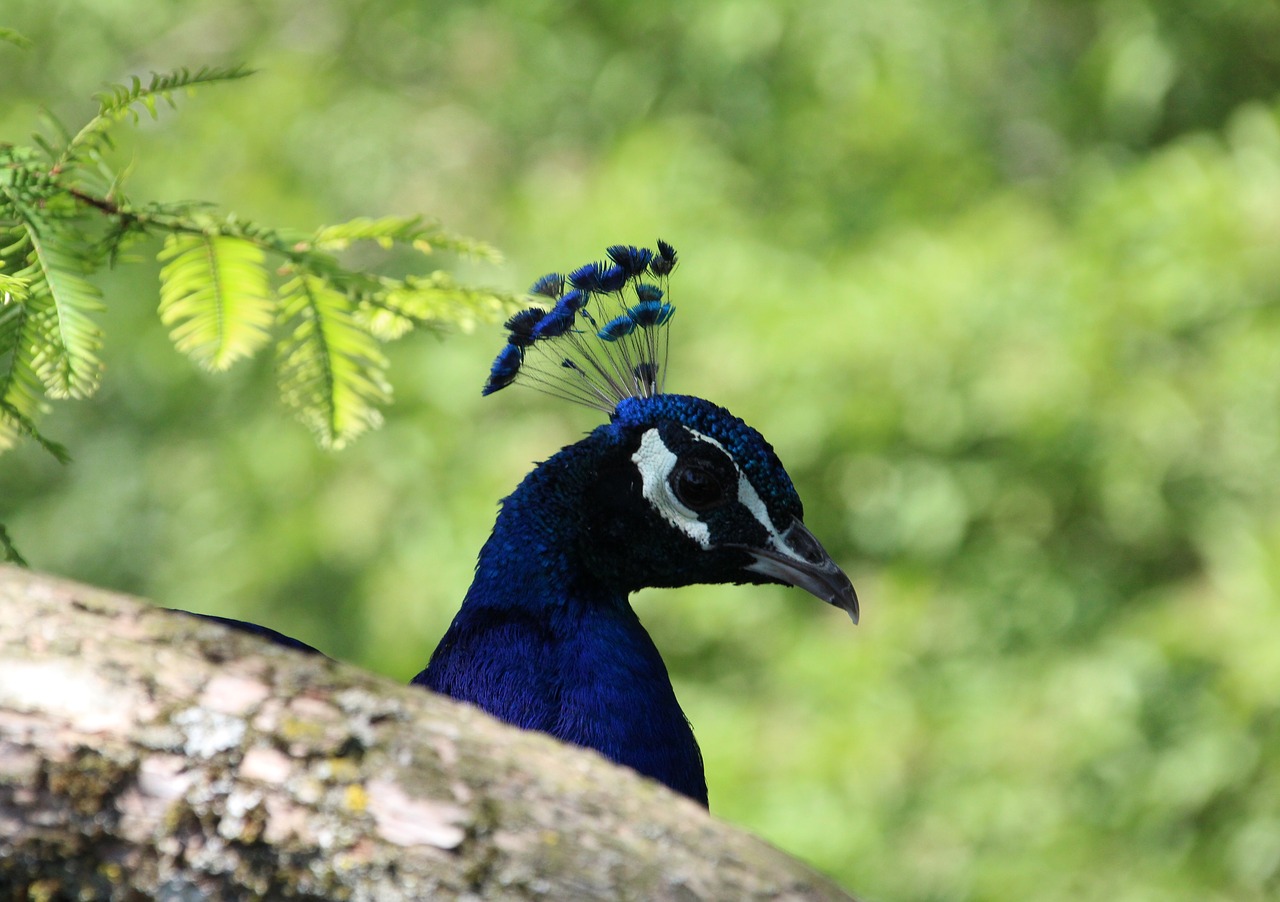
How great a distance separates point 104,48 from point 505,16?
1275 millimetres

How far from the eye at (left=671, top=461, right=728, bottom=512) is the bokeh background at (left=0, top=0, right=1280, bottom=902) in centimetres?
177

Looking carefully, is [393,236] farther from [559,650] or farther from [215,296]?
[559,650]

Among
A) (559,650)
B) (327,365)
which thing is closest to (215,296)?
(327,365)

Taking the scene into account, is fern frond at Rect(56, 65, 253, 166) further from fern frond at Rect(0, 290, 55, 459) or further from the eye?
the eye

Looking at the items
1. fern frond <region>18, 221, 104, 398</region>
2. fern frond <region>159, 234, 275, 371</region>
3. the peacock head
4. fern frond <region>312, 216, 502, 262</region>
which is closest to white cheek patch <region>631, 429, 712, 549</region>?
the peacock head

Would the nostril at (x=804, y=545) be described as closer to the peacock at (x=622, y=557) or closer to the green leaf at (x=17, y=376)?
the peacock at (x=622, y=557)

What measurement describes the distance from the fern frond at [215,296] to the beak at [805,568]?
607 mm

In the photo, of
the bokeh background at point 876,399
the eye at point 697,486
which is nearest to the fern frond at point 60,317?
the eye at point 697,486

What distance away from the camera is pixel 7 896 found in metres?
0.64

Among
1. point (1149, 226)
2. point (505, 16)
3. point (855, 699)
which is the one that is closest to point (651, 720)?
point (855, 699)

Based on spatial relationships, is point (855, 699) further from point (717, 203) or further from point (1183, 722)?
point (717, 203)

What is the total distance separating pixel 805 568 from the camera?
57.2 inches

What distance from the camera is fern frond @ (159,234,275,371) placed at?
1086 mm

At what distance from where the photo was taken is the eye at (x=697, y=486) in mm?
1448
